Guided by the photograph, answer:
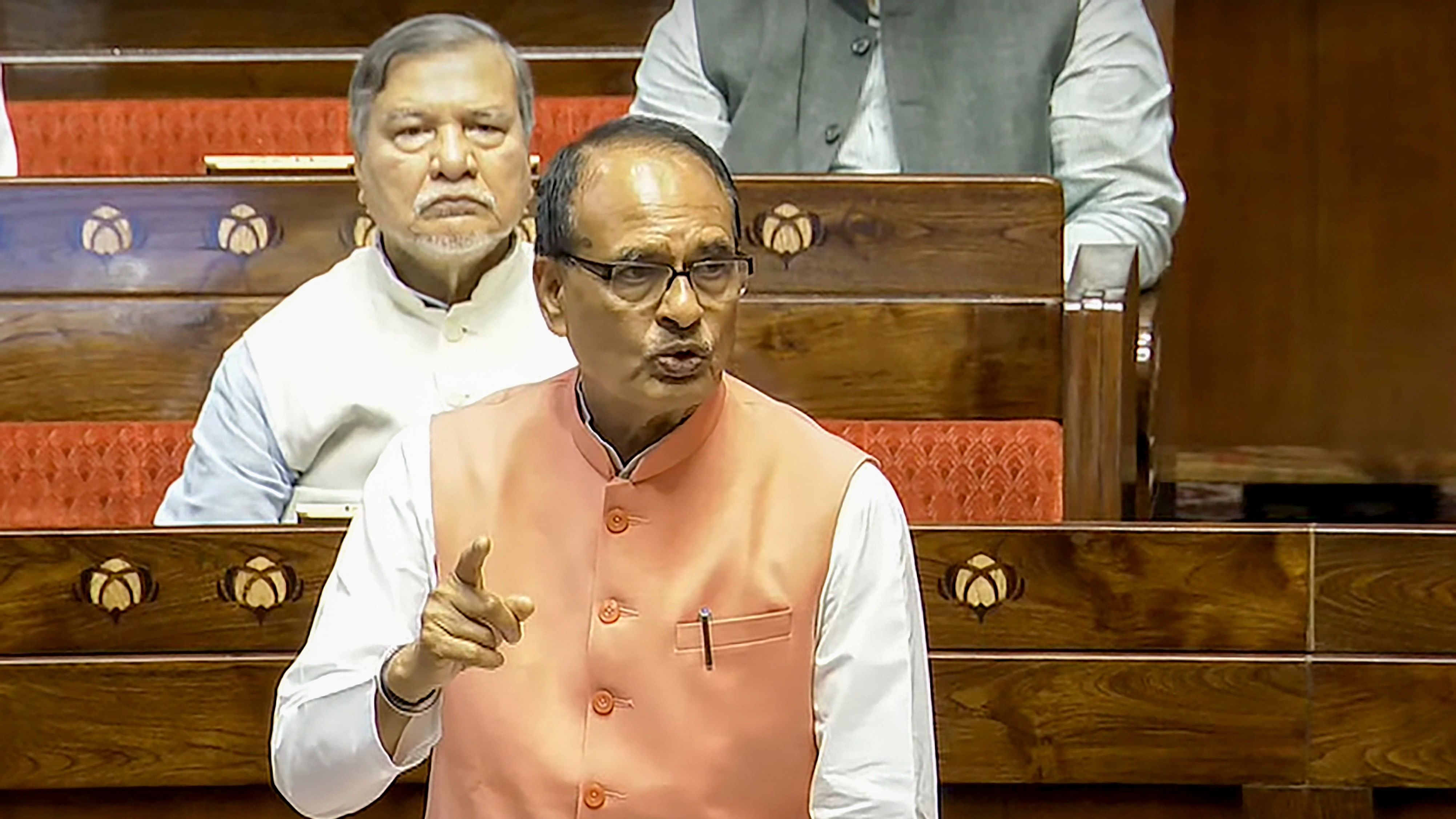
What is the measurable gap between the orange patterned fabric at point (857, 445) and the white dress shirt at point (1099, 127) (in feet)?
0.96

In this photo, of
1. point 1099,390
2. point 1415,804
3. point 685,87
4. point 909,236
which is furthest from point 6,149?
point 1415,804

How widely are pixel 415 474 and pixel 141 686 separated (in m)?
0.59

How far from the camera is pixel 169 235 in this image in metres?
2.25

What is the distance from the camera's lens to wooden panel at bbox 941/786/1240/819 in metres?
1.87

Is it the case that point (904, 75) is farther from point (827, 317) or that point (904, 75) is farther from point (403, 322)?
point (403, 322)

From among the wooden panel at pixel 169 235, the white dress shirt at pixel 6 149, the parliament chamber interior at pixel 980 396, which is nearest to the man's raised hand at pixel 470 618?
the parliament chamber interior at pixel 980 396

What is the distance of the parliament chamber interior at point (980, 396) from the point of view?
72.7 inches

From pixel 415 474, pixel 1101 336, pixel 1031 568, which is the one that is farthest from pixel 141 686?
pixel 1101 336

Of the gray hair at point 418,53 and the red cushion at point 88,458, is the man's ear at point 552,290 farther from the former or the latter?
the red cushion at point 88,458

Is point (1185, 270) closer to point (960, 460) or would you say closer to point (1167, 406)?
point (1167, 406)

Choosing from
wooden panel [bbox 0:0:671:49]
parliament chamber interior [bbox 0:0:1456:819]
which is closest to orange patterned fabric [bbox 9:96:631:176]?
parliament chamber interior [bbox 0:0:1456:819]

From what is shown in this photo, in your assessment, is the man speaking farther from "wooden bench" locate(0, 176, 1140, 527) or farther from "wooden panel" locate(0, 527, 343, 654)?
"wooden bench" locate(0, 176, 1140, 527)

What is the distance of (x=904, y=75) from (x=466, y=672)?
1264 millimetres

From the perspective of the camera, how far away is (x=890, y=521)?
1.34 meters
